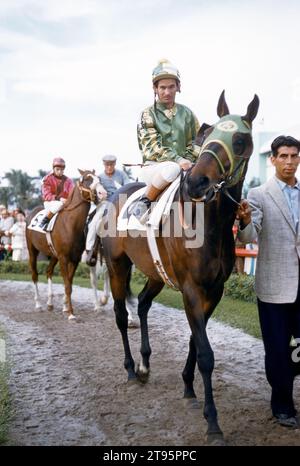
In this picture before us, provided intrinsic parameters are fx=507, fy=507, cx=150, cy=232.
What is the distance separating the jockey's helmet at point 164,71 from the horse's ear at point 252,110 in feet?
3.67

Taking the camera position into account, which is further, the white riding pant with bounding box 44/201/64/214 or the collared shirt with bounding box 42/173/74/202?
the collared shirt with bounding box 42/173/74/202

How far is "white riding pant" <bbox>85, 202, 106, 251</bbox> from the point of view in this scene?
8.49 meters

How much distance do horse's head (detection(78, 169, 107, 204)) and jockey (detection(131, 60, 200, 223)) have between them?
3728 millimetres

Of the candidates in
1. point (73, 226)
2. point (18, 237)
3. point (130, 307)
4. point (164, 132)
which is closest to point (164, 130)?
point (164, 132)

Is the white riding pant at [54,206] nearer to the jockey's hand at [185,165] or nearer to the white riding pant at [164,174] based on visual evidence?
the white riding pant at [164,174]

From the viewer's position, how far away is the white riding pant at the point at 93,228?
8.49m

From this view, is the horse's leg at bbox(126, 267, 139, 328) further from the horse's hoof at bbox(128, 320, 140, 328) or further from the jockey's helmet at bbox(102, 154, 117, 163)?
the jockey's helmet at bbox(102, 154, 117, 163)

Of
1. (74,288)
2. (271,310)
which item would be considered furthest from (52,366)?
(74,288)

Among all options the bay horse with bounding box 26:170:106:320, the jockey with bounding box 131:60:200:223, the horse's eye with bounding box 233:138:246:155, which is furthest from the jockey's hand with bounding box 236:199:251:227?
the bay horse with bounding box 26:170:106:320

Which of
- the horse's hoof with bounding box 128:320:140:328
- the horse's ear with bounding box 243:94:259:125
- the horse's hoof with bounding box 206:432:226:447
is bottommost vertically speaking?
the horse's hoof with bounding box 128:320:140:328

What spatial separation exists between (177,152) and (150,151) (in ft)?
0.80

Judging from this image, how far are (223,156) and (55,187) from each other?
6828 millimetres

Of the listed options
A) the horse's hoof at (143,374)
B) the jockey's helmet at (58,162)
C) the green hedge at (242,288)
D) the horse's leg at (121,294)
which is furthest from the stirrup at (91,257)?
the horse's hoof at (143,374)
